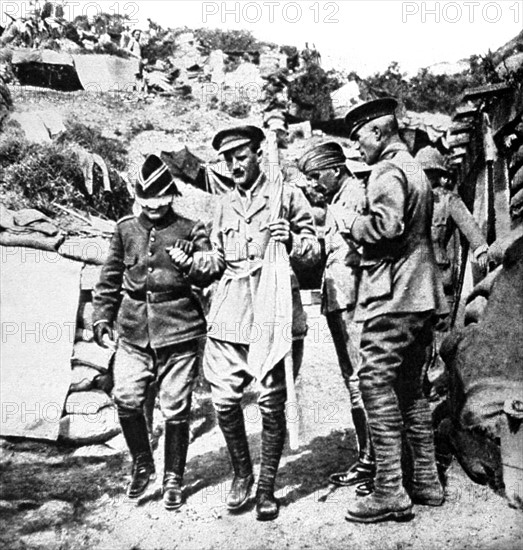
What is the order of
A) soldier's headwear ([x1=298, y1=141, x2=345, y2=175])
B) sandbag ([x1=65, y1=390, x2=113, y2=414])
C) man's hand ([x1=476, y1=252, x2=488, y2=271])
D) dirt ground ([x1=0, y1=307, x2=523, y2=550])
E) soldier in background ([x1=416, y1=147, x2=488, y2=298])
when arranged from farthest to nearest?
1. soldier in background ([x1=416, y1=147, x2=488, y2=298])
2. man's hand ([x1=476, y1=252, x2=488, y2=271])
3. sandbag ([x1=65, y1=390, x2=113, y2=414])
4. soldier's headwear ([x1=298, y1=141, x2=345, y2=175])
5. dirt ground ([x1=0, y1=307, x2=523, y2=550])

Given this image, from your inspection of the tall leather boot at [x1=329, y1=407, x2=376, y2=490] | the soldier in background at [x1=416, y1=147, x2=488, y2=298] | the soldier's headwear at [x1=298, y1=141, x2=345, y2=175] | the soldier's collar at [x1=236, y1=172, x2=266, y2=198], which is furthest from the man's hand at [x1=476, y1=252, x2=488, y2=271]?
the soldier's collar at [x1=236, y1=172, x2=266, y2=198]

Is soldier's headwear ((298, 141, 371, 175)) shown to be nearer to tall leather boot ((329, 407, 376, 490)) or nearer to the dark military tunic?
the dark military tunic

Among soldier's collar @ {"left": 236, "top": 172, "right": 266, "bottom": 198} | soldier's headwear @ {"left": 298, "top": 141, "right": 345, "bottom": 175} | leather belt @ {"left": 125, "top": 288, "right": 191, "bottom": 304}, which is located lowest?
leather belt @ {"left": 125, "top": 288, "right": 191, "bottom": 304}

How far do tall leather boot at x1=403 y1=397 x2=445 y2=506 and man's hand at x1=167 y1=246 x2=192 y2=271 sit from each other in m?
1.74

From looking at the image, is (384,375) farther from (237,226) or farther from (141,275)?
(141,275)

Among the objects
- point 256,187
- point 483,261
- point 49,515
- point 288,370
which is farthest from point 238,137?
point 49,515

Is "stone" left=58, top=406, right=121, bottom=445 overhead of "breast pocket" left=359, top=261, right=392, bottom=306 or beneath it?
beneath

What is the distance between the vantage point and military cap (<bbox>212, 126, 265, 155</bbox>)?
14.0 feet

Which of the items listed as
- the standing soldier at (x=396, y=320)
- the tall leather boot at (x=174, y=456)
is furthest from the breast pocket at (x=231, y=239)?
the tall leather boot at (x=174, y=456)

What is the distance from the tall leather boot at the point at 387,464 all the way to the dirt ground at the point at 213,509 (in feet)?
0.27

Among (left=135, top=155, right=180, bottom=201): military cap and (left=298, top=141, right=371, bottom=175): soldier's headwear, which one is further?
(left=298, top=141, right=371, bottom=175): soldier's headwear

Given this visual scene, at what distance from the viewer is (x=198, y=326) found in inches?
171

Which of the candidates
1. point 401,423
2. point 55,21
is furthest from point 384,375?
point 55,21

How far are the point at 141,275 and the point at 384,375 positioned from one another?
70.2 inches
